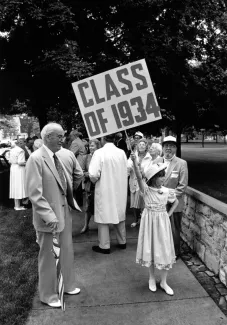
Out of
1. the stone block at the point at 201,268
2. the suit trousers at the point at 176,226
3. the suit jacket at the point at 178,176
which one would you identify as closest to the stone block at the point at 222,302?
the stone block at the point at 201,268

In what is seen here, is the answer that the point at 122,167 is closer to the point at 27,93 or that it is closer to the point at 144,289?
the point at 144,289

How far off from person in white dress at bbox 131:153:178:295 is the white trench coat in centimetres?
135

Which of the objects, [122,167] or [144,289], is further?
[122,167]

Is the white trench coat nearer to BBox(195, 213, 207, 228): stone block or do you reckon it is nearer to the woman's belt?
BBox(195, 213, 207, 228): stone block

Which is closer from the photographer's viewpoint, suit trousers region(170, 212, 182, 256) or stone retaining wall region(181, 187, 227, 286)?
stone retaining wall region(181, 187, 227, 286)

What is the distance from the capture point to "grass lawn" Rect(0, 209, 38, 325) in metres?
3.82

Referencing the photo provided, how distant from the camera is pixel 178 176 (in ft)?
17.1

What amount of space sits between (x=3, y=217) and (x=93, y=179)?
3.72 m

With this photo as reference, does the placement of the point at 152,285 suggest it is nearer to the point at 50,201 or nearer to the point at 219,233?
the point at 219,233

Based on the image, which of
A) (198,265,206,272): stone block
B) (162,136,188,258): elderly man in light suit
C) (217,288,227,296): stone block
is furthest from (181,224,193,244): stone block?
(217,288,227,296): stone block

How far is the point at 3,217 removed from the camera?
839cm

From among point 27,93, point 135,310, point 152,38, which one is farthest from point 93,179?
point 27,93

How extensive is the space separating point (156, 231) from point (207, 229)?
115cm

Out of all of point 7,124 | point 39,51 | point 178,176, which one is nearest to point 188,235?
point 178,176
